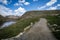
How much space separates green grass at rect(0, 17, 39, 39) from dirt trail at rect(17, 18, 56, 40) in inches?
6.6

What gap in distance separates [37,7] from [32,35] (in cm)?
81

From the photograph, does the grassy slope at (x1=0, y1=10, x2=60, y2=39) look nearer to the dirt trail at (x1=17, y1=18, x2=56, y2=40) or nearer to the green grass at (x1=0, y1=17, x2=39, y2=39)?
the green grass at (x1=0, y1=17, x2=39, y2=39)

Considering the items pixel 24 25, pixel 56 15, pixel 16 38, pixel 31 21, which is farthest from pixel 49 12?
pixel 16 38

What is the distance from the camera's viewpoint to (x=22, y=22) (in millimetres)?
3387

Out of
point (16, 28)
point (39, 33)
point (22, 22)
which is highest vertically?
point (22, 22)

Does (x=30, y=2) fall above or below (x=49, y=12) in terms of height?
above

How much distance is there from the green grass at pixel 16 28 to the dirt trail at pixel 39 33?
17cm

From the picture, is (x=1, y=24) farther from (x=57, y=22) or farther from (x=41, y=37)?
(x=57, y=22)

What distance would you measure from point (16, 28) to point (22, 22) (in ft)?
0.76

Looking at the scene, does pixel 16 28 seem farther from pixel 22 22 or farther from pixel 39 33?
pixel 39 33

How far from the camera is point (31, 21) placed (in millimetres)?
3412

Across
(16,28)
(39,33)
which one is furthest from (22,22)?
(39,33)

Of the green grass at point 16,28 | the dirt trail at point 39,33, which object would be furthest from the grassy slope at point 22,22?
the dirt trail at point 39,33

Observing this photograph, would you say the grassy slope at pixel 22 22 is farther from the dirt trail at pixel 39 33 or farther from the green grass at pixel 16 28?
the dirt trail at pixel 39 33
